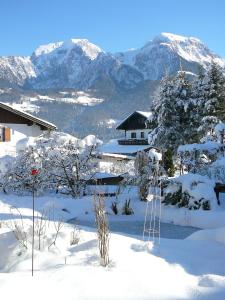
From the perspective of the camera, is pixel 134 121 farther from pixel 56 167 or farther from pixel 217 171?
pixel 217 171

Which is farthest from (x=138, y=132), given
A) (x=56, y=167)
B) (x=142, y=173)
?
(x=142, y=173)

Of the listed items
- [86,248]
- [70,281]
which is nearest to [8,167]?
[86,248]

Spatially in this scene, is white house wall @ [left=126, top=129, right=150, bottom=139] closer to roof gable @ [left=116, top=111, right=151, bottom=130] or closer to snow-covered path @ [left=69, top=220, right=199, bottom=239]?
roof gable @ [left=116, top=111, right=151, bottom=130]

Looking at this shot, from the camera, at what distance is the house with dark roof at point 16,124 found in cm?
3034

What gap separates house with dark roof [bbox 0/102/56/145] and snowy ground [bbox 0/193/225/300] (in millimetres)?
23776

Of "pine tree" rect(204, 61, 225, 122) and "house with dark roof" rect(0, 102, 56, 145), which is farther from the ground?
"pine tree" rect(204, 61, 225, 122)

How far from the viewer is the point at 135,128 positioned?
5528cm

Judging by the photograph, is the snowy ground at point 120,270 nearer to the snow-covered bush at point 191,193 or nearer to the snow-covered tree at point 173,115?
the snow-covered bush at point 191,193

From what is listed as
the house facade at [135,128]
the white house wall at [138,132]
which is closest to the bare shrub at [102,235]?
the house facade at [135,128]

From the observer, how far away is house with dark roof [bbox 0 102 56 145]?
99.6 feet

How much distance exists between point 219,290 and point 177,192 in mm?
8411

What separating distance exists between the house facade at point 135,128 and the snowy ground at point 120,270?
155 feet

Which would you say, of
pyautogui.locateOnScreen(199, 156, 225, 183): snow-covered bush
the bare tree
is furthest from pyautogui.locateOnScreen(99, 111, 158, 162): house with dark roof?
pyautogui.locateOnScreen(199, 156, 225, 183): snow-covered bush

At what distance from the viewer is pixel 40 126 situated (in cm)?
3175
